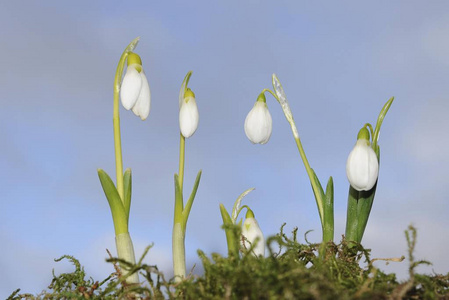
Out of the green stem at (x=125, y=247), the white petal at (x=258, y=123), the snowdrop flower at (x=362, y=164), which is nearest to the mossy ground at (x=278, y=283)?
the green stem at (x=125, y=247)

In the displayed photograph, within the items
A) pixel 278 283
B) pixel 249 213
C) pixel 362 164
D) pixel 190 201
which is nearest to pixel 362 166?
pixel 362 164

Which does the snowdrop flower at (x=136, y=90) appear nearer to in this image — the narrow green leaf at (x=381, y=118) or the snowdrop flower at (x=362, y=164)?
the snowdrop flower at (x=362, y=164)

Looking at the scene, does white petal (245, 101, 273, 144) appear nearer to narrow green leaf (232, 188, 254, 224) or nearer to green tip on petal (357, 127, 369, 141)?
narrow green leaf (232, 188, 254, 224)

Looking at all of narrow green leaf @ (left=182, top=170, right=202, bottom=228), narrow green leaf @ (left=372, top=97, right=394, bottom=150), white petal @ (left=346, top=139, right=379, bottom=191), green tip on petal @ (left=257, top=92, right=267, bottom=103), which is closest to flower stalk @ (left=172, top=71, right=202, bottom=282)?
narrow green leaf @ (left=182, top=170, right=202, bottom=228)

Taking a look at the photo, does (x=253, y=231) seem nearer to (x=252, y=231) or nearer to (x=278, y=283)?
(x=252, y=231)

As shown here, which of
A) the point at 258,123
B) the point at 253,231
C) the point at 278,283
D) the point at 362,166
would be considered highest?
the point at 258,123

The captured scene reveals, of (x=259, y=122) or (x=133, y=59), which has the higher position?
(x=133, y=59)
